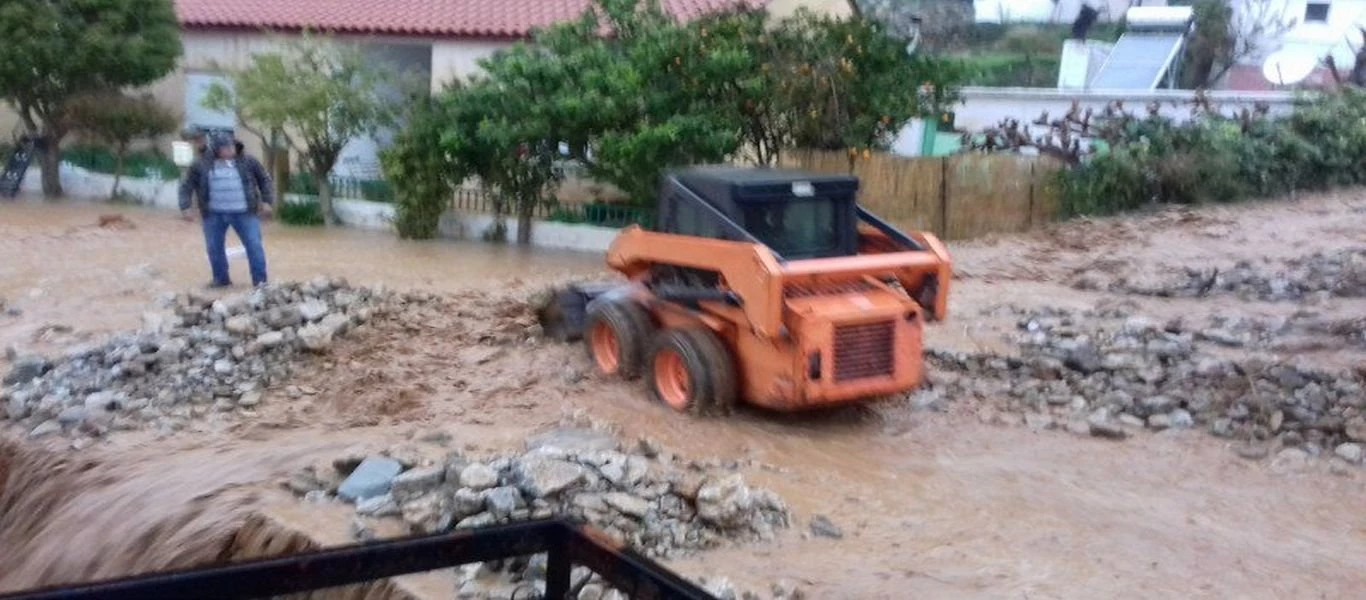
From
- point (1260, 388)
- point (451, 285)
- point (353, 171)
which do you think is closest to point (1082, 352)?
point (1260, 388)

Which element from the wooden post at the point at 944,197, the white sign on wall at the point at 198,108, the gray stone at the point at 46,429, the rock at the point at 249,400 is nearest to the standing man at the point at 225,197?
the rock at the point at 249,400

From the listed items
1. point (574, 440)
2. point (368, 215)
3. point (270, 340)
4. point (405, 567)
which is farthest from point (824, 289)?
point (368, 215)

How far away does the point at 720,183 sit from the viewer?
27.9 ft

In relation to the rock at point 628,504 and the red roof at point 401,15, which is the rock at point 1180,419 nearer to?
the rock at point 628,504

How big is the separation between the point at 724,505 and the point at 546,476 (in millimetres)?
829

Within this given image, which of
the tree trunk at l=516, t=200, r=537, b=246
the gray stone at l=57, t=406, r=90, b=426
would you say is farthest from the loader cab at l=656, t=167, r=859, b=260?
the tree trunk at l=516, t=200, r=537, b=246

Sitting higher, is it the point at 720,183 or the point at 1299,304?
the point at 720,183

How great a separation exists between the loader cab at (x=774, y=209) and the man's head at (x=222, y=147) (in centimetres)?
558

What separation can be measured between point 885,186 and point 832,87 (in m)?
1.40

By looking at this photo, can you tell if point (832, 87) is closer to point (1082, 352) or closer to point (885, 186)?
point (885, 186)

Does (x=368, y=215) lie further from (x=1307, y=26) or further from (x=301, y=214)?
(x=1307, y=26)

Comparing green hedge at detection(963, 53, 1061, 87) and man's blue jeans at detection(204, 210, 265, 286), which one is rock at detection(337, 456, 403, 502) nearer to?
man's blue jeans at detection(204, 210, 265, 286)

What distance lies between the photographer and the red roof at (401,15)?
72.7 ft

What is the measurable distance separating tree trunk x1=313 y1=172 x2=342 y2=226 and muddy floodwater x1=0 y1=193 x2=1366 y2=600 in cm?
706
